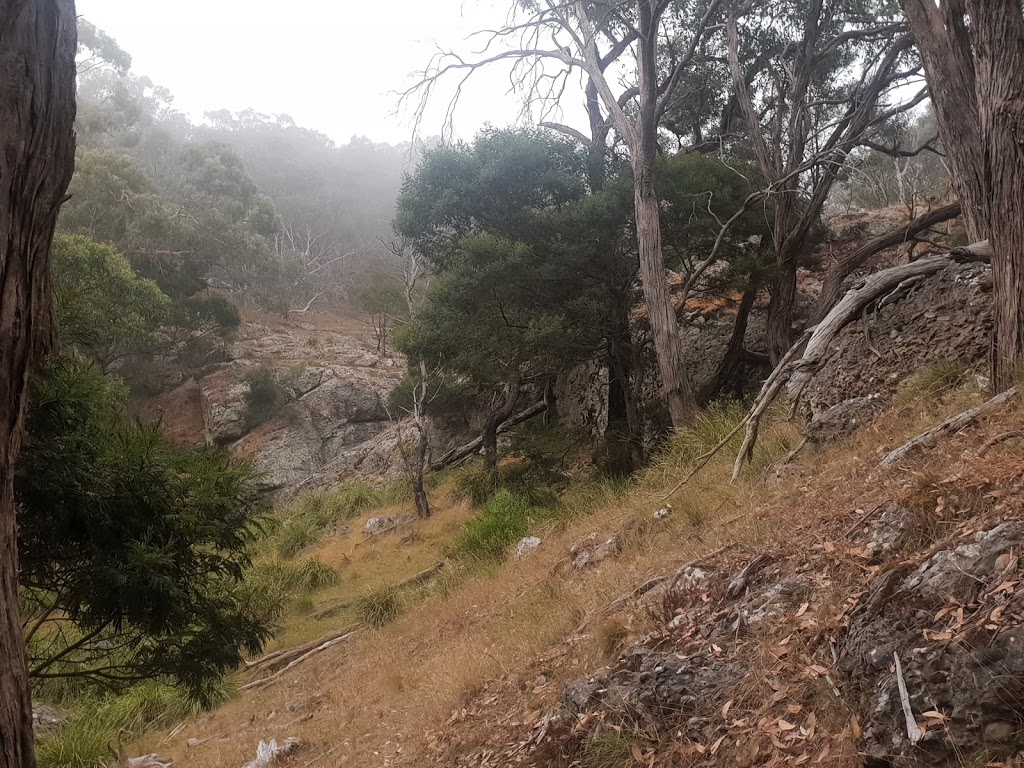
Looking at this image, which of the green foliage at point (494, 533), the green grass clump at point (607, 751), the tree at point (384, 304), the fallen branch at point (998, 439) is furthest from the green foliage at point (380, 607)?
the tree at point (384, 304)

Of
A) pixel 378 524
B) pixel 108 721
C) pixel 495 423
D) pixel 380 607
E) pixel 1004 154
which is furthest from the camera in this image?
pixel 495 423

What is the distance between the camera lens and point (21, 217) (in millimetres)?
2402

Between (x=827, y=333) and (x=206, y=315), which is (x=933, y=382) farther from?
(x=206, y=315)

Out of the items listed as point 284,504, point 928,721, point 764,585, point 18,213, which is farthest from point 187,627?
point 284,504

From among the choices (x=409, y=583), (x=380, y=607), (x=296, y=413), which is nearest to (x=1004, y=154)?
(x=380, y=607)

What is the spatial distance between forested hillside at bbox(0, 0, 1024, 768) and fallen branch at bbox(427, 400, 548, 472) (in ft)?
0.55

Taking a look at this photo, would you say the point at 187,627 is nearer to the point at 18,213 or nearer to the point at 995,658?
the point at 18,213

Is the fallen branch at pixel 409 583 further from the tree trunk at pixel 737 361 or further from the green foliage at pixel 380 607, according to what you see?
the tree trunk at pixel 737 361

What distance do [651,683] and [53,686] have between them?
8082 mm

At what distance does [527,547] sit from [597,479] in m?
2.86

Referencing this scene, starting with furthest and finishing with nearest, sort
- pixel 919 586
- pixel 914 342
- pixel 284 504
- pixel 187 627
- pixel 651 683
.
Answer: pixel 284 504 < pixel 914 342 < pixel 187 627 < pixel 651 683 < pixel 919 586

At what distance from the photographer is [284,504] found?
18.7m

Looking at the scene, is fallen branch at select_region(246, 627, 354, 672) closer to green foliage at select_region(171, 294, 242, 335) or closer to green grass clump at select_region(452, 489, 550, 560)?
green grass clump at select_region(452, 489, 550, 560)

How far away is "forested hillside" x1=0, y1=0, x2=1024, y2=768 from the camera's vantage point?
2.48 metres
